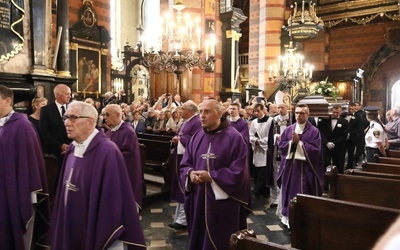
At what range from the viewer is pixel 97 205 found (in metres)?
2.37

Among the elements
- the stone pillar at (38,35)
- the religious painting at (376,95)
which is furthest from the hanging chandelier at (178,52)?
the religious painting at (376,95)

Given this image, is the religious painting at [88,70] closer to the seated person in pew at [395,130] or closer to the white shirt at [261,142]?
the white shirt at [261,142]

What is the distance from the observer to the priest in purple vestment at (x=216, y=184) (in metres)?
3.39

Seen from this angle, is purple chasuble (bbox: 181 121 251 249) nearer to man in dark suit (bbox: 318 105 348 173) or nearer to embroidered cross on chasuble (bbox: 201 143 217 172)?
embroidered cross on chasuble (bbox: 201 143 217 172)

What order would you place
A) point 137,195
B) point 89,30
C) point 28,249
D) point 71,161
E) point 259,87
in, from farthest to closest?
point 259,87, point 89,30, point 137,195, point 28,249, point 71,161

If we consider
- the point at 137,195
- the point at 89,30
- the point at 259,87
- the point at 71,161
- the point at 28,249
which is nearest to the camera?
the point at 71,161

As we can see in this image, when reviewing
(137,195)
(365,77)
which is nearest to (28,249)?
(137,195)

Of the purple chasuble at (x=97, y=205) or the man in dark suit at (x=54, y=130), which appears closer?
the purple chasuble at (x=97, y=205)

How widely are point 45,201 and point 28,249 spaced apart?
0.51 meters

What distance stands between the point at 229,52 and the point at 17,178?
1217 cm

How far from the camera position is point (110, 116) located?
4.60 m

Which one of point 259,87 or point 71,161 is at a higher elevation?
point 259,87

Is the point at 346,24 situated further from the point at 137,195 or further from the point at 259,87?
the point at 137,195

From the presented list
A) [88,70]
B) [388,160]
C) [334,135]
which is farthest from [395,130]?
[88,70]
